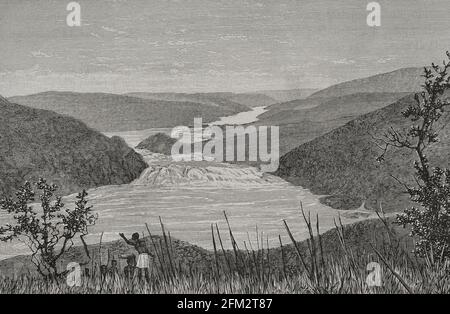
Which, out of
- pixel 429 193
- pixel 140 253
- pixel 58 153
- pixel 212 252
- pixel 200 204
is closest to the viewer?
pixel 429 193

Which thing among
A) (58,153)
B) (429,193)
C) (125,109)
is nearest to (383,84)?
(429,193)

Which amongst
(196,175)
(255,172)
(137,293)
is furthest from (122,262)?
(255,172)

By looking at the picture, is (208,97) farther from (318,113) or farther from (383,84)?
(383,84)

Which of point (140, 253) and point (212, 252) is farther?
point (212, 252)

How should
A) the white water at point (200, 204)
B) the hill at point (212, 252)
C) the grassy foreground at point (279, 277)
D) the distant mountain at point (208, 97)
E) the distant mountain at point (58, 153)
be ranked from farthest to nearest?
the distant mountain at point (208, 97), the distant mountain at point (58, 153), the white water at point (200, 204), the hill at point (212, 252), the grassy foreground at point (279, 277)

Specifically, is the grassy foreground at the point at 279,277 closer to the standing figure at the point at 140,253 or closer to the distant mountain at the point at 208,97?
the standing figure at the point at 140,253

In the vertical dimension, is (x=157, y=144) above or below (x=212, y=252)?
above

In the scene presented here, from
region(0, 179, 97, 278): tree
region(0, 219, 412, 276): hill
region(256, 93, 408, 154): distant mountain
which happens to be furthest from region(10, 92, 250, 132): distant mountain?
region(0, 219, 412, 276): hill

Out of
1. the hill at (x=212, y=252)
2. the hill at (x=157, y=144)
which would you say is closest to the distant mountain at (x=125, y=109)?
the hill at (x=157, y=144)
